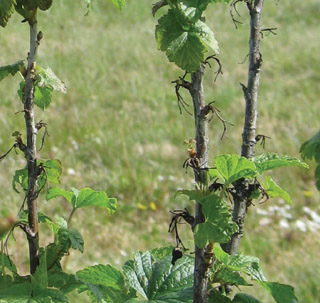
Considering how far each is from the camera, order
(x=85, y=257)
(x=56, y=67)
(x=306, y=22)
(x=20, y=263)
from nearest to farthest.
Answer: (x=20, y=263) < (x=85, y=257) < (x=56, y=67) < (x=306, y=22)

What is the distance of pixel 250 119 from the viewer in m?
1.56

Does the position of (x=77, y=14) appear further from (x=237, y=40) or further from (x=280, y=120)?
(x=280, y=120)

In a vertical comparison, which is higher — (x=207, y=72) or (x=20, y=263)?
(x=207, y=72)

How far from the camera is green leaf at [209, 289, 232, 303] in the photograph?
4.45ft

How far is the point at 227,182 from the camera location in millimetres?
1238

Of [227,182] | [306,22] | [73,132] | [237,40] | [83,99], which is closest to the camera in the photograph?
[227,182]

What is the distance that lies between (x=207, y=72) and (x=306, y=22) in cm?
279

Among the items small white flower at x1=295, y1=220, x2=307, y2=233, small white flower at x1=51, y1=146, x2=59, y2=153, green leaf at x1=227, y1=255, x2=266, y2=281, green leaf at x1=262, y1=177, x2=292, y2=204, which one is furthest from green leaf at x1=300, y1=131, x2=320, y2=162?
small white flower at x1=51, y1=146, x2=59, y2=153

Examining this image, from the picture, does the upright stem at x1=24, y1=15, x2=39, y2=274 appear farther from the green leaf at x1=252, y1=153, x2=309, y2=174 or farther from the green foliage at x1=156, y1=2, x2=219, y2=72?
the green leaf at x1=252, y1=153, x2=309, y2=174

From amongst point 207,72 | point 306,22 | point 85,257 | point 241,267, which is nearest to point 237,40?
point 207,72

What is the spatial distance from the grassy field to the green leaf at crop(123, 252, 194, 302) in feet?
6.61

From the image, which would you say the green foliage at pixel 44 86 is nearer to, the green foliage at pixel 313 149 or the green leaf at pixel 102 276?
the green leaf at pixel 102 276

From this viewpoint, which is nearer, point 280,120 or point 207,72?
point 280,120

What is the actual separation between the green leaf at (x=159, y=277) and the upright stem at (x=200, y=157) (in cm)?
8
